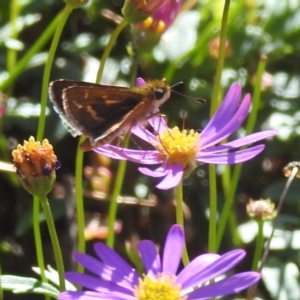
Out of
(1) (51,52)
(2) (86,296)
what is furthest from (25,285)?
(1) (51,52)

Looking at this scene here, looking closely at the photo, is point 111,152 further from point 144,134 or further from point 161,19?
point 161,19

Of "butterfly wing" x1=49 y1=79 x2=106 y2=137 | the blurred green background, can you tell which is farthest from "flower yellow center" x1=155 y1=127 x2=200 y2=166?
the blurred green background

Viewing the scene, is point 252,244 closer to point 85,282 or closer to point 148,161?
point 148,161

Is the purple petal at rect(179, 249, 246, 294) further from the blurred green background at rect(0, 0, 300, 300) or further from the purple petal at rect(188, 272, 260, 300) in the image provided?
the blurred green background at rect(0, 0, 300, 300)

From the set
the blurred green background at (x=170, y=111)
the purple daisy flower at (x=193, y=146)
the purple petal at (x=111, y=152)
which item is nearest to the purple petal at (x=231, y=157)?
the purple daisy flower at (x=193, y=146)

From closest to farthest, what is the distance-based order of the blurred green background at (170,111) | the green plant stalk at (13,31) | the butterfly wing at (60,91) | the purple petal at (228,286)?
the purple petal at (228,286) → the butterfly wing at (60,91) → the blurred green background at (170,111) → the green plant stalk at (13,31)

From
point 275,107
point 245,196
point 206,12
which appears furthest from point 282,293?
point 206,12

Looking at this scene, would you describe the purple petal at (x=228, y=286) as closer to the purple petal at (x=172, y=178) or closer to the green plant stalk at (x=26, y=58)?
the purple petal at (x=172, y=178)
